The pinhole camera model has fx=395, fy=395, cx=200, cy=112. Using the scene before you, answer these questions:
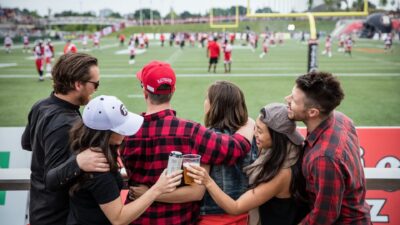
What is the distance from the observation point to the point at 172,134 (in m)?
2.04

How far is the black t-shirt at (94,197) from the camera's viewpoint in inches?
71.8

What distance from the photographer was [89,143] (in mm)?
1897

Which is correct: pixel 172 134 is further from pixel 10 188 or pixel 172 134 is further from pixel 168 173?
pixel 10 188

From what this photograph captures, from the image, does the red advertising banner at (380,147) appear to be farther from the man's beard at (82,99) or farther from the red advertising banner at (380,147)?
the man's beard at (82,99)

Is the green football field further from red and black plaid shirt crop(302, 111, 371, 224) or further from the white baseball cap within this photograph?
the white baseball cap

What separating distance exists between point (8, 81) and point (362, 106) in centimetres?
1269

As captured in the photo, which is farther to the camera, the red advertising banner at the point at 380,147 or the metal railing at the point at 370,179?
the red advertising banner at the point at 380,147

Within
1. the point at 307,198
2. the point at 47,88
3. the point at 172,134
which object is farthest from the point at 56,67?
the point at 47,88

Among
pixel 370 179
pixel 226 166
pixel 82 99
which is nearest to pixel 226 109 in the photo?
pixel 226 166

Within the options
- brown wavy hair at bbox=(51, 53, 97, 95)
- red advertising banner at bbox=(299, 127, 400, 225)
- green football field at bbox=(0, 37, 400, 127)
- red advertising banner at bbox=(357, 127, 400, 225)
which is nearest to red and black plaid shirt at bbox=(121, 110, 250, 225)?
brown wavy hair at bbox=(51, 53, 97, 95)

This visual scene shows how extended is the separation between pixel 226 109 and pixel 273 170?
1.56 ft


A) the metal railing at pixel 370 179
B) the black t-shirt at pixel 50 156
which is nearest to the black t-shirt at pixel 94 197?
the black t-shirt at pixel 50 156

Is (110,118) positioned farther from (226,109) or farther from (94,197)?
(226,109)

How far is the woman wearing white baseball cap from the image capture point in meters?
1.84
